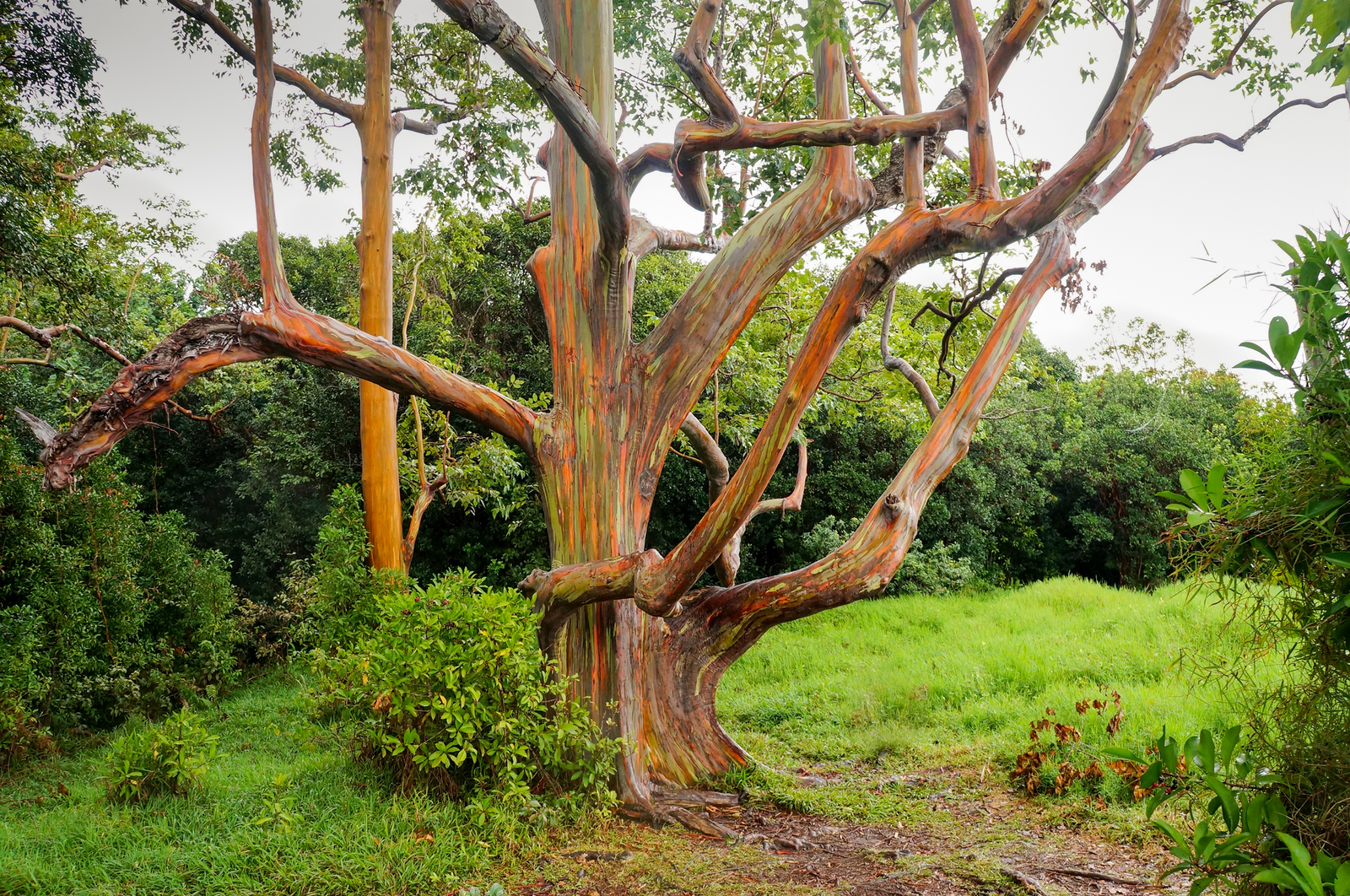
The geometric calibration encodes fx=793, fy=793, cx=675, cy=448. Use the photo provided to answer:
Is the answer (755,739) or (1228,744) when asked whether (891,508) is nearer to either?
(1228,744)

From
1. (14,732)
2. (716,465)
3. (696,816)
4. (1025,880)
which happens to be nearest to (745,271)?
(716,465)

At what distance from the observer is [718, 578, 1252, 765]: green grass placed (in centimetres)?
595

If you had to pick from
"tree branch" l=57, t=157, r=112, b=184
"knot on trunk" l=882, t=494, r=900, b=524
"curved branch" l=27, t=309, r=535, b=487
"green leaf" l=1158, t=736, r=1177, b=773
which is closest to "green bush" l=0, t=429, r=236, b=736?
"curved branch" l=27, t=309, r=535, b=487

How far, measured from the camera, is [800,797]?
4793mm

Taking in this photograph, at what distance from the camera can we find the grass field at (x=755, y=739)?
3459mm

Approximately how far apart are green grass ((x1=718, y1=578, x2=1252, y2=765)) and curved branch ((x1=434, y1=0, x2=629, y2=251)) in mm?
4112

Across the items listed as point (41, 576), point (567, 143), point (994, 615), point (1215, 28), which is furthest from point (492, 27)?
point (994, 615)

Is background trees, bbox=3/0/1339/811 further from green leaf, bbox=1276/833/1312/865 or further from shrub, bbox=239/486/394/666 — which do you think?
green leaf, bbox=1276/833/1312/865

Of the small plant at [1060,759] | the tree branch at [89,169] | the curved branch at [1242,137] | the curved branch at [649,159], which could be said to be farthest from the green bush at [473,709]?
the tree branch at [89,169]

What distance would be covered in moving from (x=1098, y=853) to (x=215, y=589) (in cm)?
879

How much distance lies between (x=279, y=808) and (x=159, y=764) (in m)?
1.09

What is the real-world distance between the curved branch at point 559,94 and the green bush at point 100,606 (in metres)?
5.45

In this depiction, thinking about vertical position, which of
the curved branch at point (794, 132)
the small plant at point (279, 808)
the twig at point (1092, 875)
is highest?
the curved branch at point (794, 132)

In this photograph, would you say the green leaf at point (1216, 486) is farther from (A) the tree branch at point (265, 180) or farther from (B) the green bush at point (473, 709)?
(A) the tree branch at point (265, 180)
